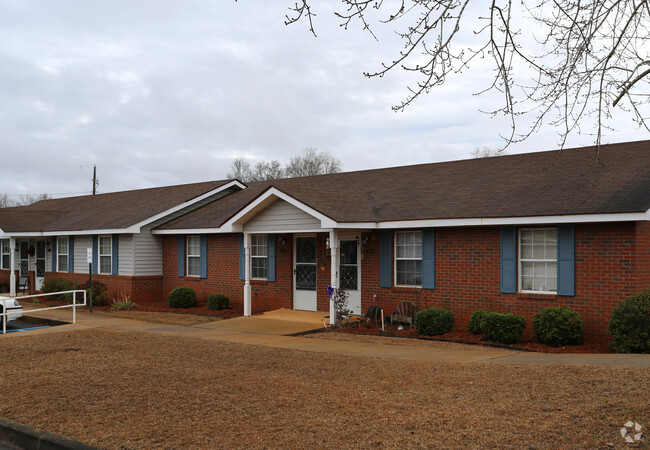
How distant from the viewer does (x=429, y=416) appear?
6.74 m

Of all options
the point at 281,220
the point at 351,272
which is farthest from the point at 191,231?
the point at 351,272

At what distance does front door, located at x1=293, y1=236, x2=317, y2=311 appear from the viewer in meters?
18.0

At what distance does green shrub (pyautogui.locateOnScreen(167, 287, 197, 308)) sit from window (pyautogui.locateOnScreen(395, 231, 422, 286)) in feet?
25.4

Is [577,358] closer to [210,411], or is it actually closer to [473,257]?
[473,257]

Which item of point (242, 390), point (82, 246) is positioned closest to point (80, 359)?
point (242, 390)

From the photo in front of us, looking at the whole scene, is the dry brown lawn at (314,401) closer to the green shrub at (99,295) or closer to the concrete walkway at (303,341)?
the concrete walkway at (303,341)

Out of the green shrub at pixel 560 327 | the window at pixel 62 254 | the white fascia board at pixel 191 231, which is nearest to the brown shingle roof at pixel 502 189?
the white fascia board at pixel 191 231

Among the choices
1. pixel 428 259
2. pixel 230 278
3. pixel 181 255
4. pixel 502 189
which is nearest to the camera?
pixel 428 259

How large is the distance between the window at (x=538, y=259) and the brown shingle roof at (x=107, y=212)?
1361 centimetres

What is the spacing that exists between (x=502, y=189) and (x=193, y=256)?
440 inches

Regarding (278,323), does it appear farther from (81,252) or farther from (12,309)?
(81,252)

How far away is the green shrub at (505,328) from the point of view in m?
12.6

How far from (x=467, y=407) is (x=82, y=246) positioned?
68.5 feet

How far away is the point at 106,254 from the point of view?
76.9 feet
